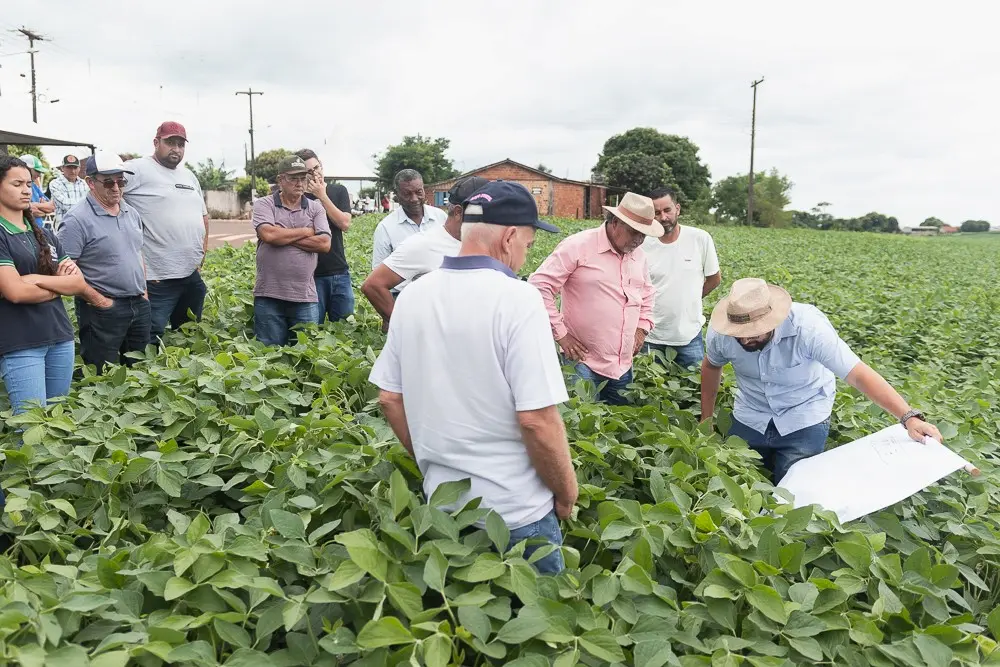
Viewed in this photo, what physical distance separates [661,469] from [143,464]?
1638 mm

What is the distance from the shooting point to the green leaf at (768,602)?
1698 millimetres

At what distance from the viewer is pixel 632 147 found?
57.6m

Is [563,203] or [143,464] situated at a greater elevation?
[563,203]

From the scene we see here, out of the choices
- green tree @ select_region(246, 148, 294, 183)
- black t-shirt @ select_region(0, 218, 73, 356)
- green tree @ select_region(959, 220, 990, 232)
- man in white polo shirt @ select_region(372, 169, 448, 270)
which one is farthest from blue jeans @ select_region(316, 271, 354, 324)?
green tree @ select_region(959, 220, 990, 232)

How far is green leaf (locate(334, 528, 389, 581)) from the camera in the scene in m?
1.62

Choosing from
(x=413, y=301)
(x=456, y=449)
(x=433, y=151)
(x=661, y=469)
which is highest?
(x=433, y=151)

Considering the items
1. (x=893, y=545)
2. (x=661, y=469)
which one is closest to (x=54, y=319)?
Result: (x=661, y=469)

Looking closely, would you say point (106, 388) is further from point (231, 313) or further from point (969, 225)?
point (969, 225)

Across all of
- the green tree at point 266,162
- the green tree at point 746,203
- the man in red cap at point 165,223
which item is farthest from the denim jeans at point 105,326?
the green tree at point 746,203

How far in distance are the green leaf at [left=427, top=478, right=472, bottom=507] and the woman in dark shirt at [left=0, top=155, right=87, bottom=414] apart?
7.23 ft

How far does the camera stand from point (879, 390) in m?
2.73

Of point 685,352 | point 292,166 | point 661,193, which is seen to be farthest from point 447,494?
point 292,166

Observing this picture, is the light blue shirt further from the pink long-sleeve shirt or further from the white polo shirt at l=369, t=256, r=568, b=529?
the white polo shirt at l=369, t=256, r=568, b=529

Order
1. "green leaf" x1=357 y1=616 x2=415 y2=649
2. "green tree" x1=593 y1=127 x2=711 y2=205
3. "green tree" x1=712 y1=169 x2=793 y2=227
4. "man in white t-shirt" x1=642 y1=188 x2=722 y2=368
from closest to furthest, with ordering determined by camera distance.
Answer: "green leaf" x1=357 y1=616 x2=415 y2=649 < "man in white t-shirt" x1=642 y1=188 x2=722 y2=368 < "green tree" x1=593 y1=127 x2=711 y2=205 < "green tree" x1=712 y1=169 x2=793 y2=227
